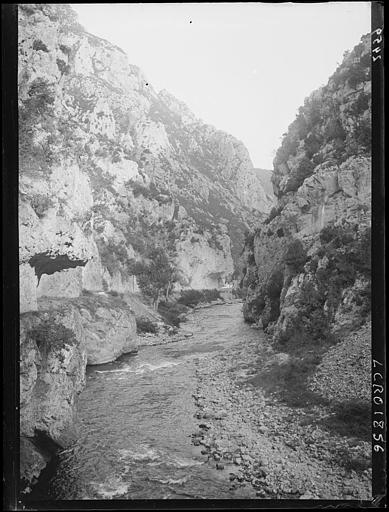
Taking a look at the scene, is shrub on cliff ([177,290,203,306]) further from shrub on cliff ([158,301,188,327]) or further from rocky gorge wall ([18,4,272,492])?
rocky gorge wall ([18,4,272,492])

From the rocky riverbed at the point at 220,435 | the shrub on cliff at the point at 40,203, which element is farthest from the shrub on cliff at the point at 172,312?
the shrub on cliff at the point at 40,203

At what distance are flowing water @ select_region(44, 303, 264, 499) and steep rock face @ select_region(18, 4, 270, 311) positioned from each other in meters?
2.97

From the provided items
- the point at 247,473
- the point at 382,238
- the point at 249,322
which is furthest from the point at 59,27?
Answer: the point at 249,322

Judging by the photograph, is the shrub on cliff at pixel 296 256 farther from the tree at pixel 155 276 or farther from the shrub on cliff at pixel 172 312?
the shrub on cliff at pixel 172 312

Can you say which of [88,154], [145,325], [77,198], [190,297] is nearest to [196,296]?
[190,297]

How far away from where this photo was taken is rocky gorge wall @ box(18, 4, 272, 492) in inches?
313

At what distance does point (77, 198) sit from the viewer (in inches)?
404

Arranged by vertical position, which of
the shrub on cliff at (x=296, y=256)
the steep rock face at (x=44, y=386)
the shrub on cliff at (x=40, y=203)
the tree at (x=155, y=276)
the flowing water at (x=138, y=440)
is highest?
the shrub on cliff at (x=40, y=203)

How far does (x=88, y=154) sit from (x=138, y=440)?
7.70 m

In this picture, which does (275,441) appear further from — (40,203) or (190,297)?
(190,297)

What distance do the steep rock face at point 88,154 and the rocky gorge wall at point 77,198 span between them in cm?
4

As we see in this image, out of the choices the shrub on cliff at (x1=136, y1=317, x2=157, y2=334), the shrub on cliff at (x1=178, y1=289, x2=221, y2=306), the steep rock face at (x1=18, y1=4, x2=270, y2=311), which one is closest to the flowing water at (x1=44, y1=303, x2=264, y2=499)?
the shrub on cliff at (x1=136, y1=317, x2=157, y2=334)

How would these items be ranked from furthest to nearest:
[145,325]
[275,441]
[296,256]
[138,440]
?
[145,325]
[296,256]
[138,440]
[275,441]

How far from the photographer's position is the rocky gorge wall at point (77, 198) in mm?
7941
